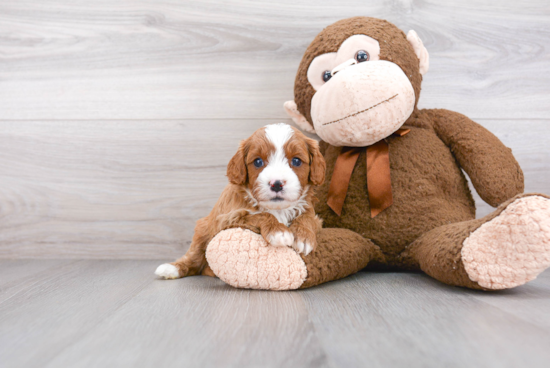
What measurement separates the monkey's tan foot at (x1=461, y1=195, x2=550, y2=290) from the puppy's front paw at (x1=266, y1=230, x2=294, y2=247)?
1.15 ft

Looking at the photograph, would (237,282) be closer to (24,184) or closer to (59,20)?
(24,184)

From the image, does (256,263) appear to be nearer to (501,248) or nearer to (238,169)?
(238,169)

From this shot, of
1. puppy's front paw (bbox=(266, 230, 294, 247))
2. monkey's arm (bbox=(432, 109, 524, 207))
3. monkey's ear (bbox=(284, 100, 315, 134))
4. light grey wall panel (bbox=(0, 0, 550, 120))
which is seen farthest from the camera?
light grey wall panel (bbox=(0, 0, 550, 120))

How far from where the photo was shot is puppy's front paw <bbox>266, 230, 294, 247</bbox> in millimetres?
814

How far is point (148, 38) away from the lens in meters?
1.37

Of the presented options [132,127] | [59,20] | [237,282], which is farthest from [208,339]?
[59,20]

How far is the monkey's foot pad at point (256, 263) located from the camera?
820mm

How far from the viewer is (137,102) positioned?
137 centimetres

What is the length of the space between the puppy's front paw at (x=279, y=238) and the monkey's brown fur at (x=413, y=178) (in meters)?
0.16

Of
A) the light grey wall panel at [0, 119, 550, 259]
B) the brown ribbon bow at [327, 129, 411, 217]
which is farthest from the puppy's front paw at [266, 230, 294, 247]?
the light grey wall panel at [0, 119, 550, 259]

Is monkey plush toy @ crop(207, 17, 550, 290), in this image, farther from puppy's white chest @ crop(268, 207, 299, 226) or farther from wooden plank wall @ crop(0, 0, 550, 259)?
wooden plank wall @ crop(0, 0, 550, 259)

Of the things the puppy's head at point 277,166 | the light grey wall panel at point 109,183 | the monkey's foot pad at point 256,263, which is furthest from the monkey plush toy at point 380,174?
the light grey wall panel at point 109,183

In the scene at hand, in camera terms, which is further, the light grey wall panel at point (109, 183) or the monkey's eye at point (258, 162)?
the light grey wall panel at point (109, 183)

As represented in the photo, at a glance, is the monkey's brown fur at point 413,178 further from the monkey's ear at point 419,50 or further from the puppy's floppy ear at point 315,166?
the puppy's floppy ear at point 315,166
